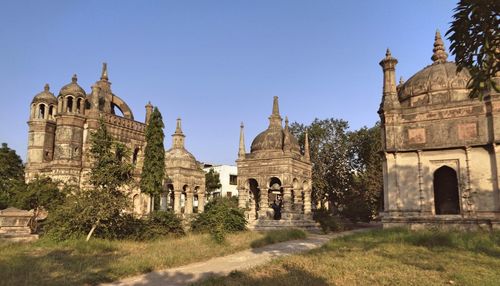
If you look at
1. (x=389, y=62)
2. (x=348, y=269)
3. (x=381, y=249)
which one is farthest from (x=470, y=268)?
(x=389, y=62)

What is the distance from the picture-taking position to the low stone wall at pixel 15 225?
54.2 ft

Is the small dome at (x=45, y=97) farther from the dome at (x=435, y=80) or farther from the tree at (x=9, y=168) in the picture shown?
the dome at (x=435, y=80)

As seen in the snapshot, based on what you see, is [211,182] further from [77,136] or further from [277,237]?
[277,237]

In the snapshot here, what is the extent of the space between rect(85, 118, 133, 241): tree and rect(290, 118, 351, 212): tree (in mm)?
27186

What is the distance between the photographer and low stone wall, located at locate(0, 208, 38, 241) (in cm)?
1652

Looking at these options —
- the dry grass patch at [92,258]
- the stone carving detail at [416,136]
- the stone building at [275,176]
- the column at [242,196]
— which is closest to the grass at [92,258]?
the dry grass patch at [92,258]

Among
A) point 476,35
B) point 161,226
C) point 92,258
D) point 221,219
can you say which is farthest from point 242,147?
point 476,35

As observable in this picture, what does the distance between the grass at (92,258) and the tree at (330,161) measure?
83.3ft

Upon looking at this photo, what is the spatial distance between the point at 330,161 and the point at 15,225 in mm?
32533

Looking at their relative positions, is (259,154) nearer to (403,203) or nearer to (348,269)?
(403,203)

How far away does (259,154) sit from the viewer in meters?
30.7

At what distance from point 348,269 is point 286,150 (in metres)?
19.6

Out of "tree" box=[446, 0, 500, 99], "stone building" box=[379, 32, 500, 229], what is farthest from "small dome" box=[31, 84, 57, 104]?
"tree" box=[446, 0, 500, 99]

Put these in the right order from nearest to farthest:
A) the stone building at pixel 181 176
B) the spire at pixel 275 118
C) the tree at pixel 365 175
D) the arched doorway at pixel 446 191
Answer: the arched doorway at pixel 446 191 → the stone building at pixel 181 176 → the spire at pixel 275 118 → the tree at pixel 365 175
